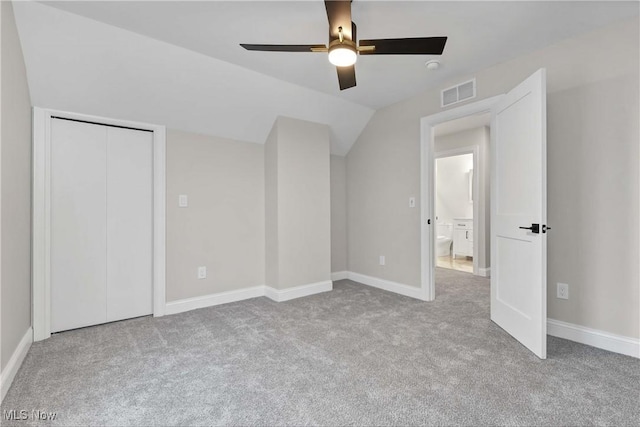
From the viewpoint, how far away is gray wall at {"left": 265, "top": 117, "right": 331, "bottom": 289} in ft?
11.8

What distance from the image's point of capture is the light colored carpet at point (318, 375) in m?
1.56

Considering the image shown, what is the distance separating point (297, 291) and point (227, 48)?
261 centimetres

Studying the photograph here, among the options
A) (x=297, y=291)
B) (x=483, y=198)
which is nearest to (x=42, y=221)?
(x=297, y=291)

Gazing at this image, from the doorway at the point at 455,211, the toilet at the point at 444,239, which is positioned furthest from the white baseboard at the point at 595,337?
the toilet at the point at 444,239

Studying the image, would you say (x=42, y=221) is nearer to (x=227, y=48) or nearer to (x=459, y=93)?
(x=227, y=48)

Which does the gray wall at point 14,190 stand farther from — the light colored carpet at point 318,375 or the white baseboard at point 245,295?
the white baseboard at point 245,295

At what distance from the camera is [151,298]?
10.2ft

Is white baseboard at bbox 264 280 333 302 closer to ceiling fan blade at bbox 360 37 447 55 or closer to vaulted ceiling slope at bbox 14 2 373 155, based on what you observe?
vaulted ceiling slope at bbox 14 2 373 155

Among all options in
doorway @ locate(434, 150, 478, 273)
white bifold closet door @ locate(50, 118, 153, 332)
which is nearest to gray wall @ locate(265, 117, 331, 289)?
white bifold closet door @ locate(50, 118, 153, 332)

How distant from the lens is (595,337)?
7.66ft

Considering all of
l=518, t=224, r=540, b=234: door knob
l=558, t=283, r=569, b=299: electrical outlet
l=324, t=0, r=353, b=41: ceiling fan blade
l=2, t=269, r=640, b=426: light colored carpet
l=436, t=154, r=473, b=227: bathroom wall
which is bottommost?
l=2, t=269, r=640, b=426: light colored carpet

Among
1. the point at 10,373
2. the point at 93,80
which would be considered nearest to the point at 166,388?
the point at 10,373

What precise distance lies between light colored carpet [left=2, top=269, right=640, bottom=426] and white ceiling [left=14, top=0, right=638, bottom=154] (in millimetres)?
2061

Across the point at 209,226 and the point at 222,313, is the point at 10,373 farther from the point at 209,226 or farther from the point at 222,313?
the point at 209,226
